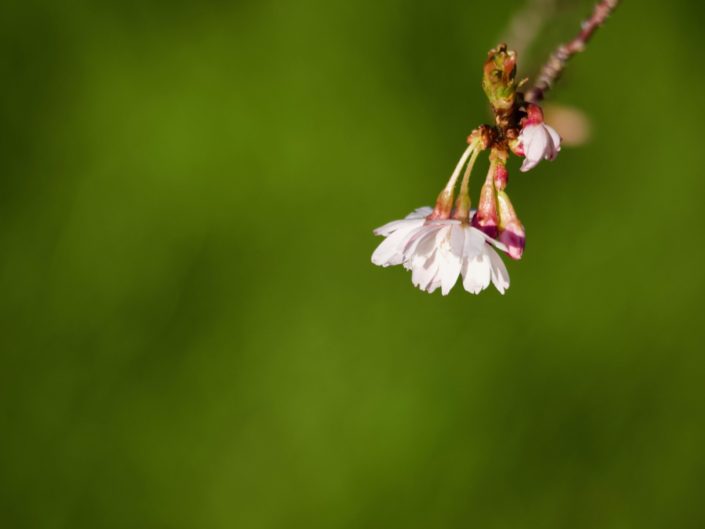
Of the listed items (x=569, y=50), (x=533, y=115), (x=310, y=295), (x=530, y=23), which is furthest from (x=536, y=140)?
(x=310, y=295)

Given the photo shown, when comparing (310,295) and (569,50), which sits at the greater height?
(569,50)

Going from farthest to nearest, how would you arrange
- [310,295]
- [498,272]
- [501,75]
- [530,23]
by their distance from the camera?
[310,295]
[530,23]
[498,272]
[501,75]

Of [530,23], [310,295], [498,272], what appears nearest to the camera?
[498,272]

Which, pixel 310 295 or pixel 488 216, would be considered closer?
pixel 488 216

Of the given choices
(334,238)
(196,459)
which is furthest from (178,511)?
(334,238)

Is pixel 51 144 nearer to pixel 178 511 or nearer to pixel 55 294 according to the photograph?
pixel 55 294

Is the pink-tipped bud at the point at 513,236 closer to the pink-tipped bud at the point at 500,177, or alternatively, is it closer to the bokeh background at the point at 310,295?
the pink-tipped bud at the point at 500,177

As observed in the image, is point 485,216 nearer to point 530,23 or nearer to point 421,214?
point 421,214
